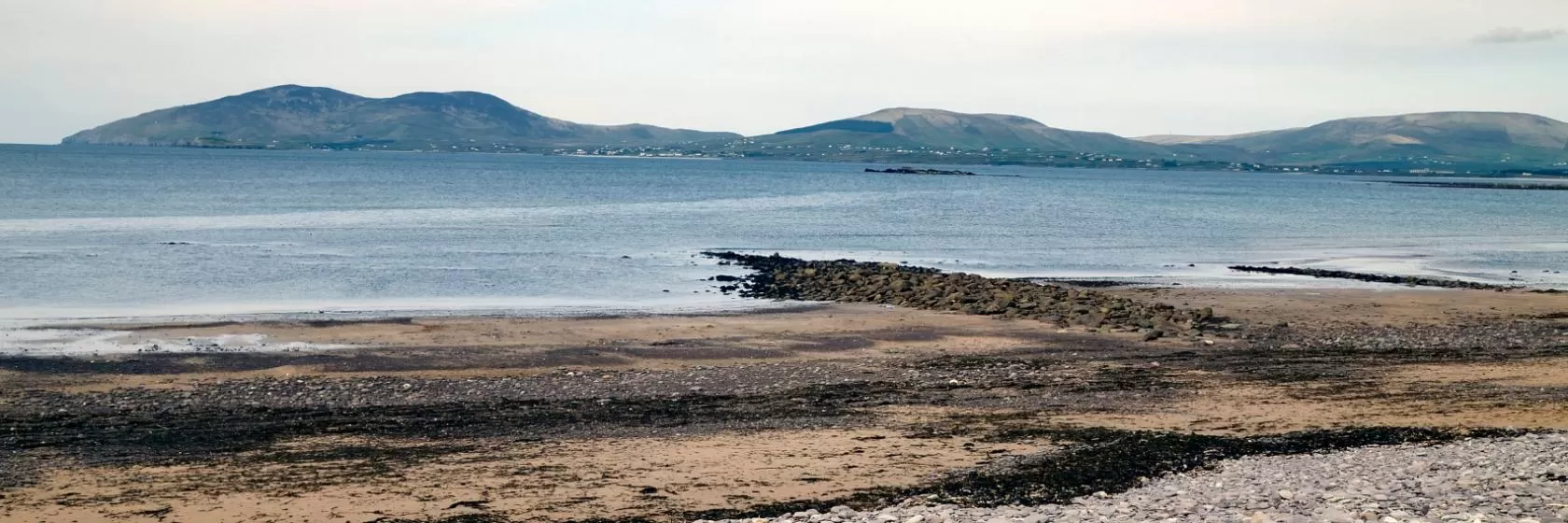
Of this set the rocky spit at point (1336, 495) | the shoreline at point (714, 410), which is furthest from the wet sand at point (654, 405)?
the rocky spit at point (1336, 495)

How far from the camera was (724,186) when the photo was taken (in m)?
134

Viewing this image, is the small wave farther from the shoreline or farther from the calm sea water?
the shoreline

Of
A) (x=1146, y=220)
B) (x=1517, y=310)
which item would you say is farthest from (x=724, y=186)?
(x=1517, y=310)

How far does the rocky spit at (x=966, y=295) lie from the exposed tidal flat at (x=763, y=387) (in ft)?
0.53

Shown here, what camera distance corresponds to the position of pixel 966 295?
3256 cm

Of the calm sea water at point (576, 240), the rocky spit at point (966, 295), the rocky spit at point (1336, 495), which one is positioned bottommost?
the calm sea water at point (576, 240)

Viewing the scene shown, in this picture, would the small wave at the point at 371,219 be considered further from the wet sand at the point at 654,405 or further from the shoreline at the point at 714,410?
the wet sand at the point at 654,405

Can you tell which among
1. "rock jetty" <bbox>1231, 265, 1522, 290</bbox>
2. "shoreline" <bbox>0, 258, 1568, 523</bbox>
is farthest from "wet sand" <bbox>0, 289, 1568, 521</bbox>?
"rock jetty" <bbox>1231, 265, 1522, 290</bbox>

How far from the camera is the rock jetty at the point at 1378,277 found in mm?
37781

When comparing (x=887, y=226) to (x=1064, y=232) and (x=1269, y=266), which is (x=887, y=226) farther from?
(x=1269, y=266)

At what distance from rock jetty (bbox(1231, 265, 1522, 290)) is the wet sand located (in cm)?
1005

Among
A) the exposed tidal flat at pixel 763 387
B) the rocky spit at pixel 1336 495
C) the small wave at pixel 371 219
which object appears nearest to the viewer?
the rocky spit at pixel 1336 495

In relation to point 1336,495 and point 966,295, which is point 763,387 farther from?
point 966,295

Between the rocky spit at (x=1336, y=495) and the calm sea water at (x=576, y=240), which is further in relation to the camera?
the calm sea water at (x=576, y=240)
